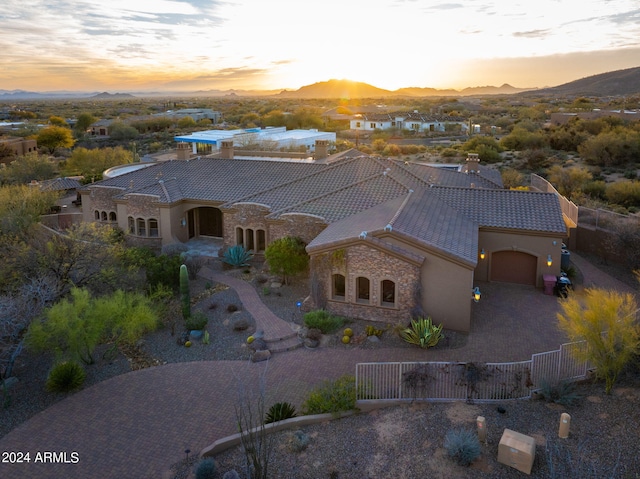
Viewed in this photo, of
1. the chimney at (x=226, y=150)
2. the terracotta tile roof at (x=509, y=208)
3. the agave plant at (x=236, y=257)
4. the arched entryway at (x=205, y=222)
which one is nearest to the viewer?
the terracotta tile roof at (x=509, y=208)

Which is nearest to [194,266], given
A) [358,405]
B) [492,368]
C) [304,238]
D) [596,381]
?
[304,238]

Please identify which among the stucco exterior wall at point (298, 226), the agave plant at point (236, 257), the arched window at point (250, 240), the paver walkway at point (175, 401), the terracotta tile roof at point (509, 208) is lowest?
the paver walkway at point (175, 401)

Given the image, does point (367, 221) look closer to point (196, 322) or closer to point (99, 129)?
point (196, 322)

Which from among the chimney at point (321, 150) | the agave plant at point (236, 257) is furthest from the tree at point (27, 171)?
the agave plant at point (236, 257)

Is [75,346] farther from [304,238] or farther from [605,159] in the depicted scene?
[605,159]

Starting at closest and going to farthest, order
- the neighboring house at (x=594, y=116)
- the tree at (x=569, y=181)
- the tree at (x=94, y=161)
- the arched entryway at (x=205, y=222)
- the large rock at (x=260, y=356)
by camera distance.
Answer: the large rock at (x=260, y=356)
the arched entryway at (x=205, y=222)
the tree at (x=569, y=181)
the tree at (x=94, y=161)
the neighboring house at (x=594, y=116)

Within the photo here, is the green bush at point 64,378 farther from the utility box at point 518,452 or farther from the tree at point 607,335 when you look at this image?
Answer: the tree at point 607,335
